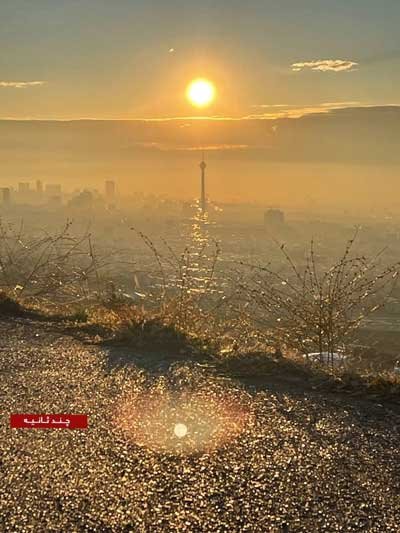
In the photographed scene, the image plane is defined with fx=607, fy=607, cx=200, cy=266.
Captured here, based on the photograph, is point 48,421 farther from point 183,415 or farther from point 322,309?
point 322,309

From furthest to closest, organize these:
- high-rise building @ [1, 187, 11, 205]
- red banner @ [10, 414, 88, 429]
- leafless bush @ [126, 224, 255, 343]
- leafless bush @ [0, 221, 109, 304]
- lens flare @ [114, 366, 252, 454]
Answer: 1. high-rise building @ [1, 187, 11, 205]
2. leafless bush @ [0, 221, 109, 304]
3. leafless bush @ [126, 224, 255, 343]
4. red banner @ [10, 414, 88, 429]
5. lens flare @ [114, 366, 252, 454]

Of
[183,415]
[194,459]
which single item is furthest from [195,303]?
[194,459]

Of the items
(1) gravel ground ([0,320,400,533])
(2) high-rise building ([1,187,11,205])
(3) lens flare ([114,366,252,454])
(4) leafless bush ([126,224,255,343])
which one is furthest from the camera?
(2) high-rise building ([1,187,11,205])

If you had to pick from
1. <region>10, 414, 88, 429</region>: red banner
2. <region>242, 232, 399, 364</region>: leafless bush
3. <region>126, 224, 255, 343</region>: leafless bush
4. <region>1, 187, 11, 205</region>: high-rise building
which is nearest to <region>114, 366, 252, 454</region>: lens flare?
<region>10, 414, 88, 429</region>: red banner

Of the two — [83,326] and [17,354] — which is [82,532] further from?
[83,326]

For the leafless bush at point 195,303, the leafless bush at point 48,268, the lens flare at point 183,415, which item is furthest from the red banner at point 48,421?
the leafless bush at point 48,268

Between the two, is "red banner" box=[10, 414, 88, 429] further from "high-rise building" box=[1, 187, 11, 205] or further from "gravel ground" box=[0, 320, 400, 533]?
"high-rise building" box=[1, 187, 11, 205]
